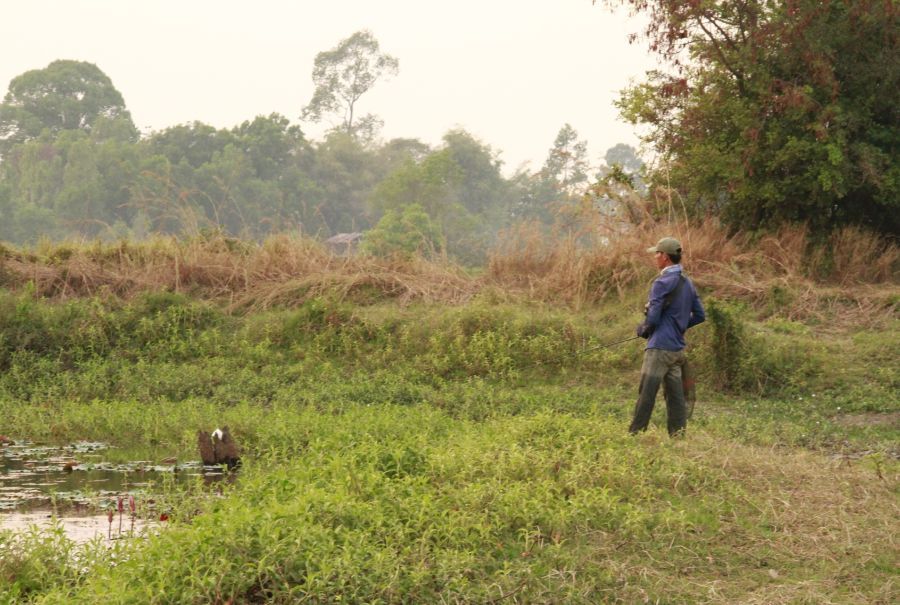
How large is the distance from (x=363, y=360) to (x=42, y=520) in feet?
22.4

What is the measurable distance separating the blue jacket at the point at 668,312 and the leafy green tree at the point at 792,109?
7.73 meters

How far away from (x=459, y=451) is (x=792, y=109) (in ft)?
33.2

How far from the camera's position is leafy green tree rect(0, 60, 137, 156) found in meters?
50.3

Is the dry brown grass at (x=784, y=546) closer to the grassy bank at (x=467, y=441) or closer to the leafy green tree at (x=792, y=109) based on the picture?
the grassy bank at (x=467, y=441)

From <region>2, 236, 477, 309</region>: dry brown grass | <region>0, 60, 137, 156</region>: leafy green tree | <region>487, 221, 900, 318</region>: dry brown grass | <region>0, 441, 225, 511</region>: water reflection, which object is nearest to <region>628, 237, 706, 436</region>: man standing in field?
<region>0, 441, 225, 511</region>: water reflection

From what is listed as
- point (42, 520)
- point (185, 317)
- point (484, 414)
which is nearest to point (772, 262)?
point (484, 414)

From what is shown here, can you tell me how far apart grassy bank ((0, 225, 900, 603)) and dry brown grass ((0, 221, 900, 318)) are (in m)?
0.14

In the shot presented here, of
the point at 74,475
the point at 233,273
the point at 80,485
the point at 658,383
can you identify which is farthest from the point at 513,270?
the point at 80,485

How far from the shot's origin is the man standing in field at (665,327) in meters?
8.27

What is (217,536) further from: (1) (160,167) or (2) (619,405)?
(1) (160,167)

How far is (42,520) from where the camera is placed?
7.05 m

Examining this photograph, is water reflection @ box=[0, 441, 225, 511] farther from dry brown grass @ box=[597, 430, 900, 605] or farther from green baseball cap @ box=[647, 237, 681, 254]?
green baseball cap @ box=[647, 237, 681, 254]

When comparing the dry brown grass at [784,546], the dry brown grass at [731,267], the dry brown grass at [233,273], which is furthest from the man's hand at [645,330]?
the dry brown grass at [233,273]

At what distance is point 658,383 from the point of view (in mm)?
8312
